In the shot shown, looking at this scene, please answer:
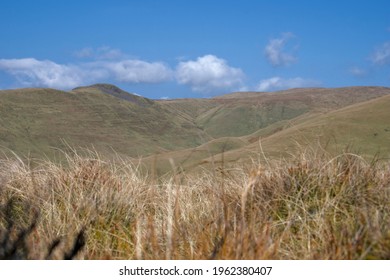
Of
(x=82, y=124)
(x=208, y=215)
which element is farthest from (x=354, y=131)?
(x=82, y=124)

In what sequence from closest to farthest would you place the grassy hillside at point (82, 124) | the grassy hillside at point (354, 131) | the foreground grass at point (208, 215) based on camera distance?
the foreground grass at point (208, 215) < the grassy hillside at point (354, 131) < the grassy hillside at point (82, 124)

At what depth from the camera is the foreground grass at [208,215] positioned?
3.76 meters

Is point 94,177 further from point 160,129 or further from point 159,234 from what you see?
point 160,129

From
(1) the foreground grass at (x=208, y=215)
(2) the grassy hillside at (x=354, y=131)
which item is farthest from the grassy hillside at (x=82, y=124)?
(1) the foreground grass at (x=208, y=215)

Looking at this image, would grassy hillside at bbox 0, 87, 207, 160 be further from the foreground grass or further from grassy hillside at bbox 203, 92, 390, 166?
the foreground grass

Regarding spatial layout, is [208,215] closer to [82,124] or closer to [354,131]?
[354,131]

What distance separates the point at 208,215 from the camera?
4949 mm

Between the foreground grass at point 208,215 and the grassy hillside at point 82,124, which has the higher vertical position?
the grassy hillside at point 82,124

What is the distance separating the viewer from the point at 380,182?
520cm

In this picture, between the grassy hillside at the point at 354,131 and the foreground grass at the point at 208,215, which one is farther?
the grassy hillside at the point at 354,131

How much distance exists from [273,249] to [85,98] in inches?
5879

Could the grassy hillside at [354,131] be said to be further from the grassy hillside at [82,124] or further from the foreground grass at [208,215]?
the grassy hillside at [82,124]

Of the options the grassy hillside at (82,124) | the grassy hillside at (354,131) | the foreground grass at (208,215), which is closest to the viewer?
the foreground grass at (208,215)

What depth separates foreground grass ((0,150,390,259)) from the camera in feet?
12.3
